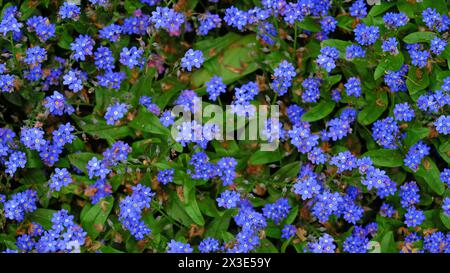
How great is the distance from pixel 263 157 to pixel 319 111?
0.62 metres

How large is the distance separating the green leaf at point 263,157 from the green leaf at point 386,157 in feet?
2.46

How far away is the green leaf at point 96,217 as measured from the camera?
5.56m

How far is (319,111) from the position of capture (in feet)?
19.0

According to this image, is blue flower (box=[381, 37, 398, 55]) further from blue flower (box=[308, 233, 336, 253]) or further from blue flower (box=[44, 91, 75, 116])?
blue flower (box=[44, 91, 75, 116])

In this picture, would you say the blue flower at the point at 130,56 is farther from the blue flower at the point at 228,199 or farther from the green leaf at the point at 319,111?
the green leaf at the point at 319,111

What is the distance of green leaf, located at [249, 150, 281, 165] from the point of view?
5738mm

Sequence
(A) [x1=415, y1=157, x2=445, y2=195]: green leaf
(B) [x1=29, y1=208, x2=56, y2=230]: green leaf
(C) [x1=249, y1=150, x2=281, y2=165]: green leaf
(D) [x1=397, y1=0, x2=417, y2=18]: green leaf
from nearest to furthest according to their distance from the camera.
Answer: (A) [x1=415, y1=157, x2=445, y2=195]: green leaf, (B) [x1=29, y1=208, x2=56, y2=230]: green leaf, (C) [x1=249, y1=150, x2=281, y2=165]: green leaf, (D) [x1=397, y1=0, x2=417, y2=18]: green leaf

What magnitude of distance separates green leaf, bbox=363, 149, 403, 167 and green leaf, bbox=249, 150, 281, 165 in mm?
749

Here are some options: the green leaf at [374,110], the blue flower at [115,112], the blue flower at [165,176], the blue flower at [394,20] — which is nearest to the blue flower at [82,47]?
the blue flower at [115,112]

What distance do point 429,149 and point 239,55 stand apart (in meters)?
1.83

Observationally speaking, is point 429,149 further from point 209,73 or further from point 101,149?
point 101,149

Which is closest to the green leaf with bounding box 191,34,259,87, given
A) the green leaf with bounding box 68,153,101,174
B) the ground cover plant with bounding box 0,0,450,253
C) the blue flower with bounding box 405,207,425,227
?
the ground cover plant with bounding box 0,0,450,253

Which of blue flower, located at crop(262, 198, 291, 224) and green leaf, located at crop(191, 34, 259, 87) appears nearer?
blue flower, located at crop(262, 198, 291, 224)
